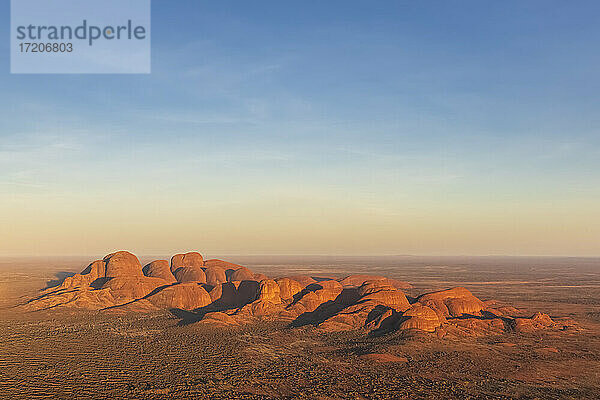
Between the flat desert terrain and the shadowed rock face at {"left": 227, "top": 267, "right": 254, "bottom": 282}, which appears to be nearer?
the flat desert terrain

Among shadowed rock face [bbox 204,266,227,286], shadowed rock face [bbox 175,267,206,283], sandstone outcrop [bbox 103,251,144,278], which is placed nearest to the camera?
sandstone outcrop [bbox 103,251,144,278]

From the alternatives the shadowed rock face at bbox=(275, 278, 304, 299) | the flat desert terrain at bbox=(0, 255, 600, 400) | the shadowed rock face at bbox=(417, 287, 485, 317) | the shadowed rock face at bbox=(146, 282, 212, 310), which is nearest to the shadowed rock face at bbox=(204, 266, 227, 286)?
the shadowed rock face at bbox=(146, 282, 212, 310)

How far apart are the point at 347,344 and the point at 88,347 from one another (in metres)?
40.6

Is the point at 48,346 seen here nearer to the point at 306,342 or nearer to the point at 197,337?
the point at 197,337

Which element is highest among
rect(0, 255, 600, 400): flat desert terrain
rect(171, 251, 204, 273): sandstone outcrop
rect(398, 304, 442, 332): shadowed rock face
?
rect(171, 251, 204, 273): sandstone outcrop

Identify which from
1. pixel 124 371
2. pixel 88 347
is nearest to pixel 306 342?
pixel 124 371

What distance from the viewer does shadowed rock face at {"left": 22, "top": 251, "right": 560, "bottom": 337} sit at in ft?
262

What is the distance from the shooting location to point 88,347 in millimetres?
66938

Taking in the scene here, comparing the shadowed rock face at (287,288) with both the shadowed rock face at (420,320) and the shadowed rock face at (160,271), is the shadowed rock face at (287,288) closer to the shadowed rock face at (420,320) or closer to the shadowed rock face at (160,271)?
the shadowed rock face at (420,320)

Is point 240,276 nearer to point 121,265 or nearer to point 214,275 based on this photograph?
point 214,275

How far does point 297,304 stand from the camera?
3836 inches

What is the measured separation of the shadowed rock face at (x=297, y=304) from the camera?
7988 cm

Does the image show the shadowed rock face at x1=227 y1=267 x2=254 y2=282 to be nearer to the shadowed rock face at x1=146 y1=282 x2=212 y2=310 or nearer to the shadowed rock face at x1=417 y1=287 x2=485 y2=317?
the shadowed rock face at x1=146 y1=282 x2=212 y2=310

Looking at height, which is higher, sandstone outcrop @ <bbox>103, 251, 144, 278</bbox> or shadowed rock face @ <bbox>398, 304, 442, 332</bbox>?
sandstone outcrop @ <bbox>103, 251, 144, 278</bbox>
